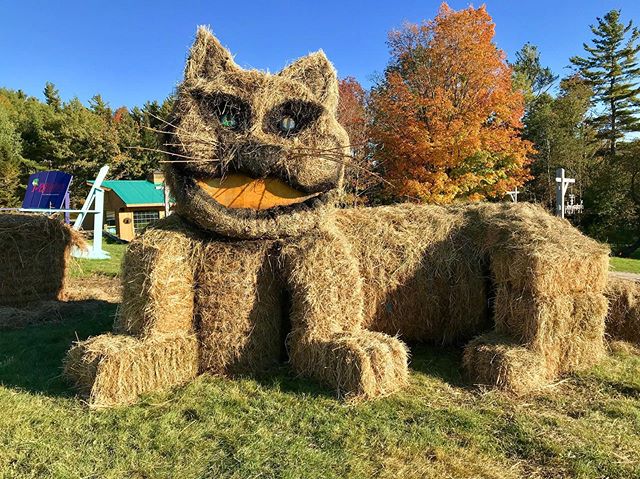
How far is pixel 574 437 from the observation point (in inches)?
116

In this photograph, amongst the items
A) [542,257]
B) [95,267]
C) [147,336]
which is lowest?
[147,336]

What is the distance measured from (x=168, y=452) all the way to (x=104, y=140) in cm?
3296

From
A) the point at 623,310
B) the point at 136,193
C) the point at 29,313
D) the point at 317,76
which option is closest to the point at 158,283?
the point at 317,76

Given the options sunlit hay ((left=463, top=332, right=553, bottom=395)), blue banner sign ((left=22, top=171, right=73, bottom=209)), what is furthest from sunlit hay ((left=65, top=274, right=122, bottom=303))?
sunlit hay ((left=463, top=332, right=553, bottom=395))

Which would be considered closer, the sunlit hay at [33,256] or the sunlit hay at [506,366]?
the sunlit hay at [506,366]

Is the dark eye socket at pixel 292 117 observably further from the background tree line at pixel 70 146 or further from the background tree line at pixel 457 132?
the background tree line at pixel 70 146

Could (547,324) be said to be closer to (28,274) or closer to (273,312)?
(273,312)

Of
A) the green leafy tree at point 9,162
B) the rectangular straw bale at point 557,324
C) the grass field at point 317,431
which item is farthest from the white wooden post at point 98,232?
the green leafy tree at point 9,162

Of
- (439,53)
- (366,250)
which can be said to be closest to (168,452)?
(366,250)

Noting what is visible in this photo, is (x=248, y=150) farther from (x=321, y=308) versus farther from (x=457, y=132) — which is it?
(x=457, y=132)

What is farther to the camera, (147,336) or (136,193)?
(136,193)

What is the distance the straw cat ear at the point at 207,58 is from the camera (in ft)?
13.2

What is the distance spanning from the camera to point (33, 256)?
677 centimetres

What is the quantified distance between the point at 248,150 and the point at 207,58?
3.42 ft
